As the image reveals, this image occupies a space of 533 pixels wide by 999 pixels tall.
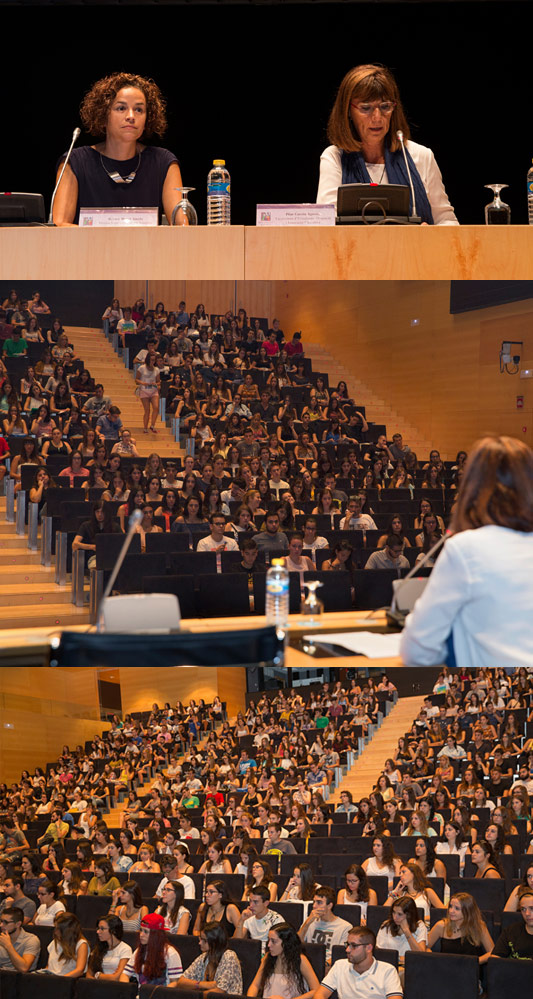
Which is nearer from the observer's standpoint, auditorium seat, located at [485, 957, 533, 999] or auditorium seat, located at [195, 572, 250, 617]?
auditorium seat, located at [195, 572, 250, 617]

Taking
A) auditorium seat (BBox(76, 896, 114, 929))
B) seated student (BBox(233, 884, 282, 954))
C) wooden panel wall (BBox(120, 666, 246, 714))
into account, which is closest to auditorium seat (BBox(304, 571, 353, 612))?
seated student (BBox(233, 884, 282, 954))

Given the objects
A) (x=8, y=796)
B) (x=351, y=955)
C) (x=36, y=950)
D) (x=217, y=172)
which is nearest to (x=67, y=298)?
(x=217, y=172)

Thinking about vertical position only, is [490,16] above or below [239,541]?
above

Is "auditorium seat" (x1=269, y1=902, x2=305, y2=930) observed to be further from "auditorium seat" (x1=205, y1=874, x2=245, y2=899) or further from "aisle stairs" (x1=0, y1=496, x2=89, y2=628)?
"aisle stairs" (x1=0, y1=496, x2=89, y2=628)

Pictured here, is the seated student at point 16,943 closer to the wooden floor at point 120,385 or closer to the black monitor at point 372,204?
the wooden floor at point 120,385

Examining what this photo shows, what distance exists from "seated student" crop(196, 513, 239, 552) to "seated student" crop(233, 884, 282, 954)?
2447mm

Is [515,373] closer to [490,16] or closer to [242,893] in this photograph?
[242,893]

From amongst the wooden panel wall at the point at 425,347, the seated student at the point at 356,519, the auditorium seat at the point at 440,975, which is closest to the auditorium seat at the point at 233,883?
the auditorium seat at the point at 440,975

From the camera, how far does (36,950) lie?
236 inches

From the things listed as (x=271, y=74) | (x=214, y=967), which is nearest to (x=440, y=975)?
(x=214, y=967)

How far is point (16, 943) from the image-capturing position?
6.04 m

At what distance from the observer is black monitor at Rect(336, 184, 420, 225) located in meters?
4.17

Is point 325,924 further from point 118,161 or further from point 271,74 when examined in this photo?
point 271,74

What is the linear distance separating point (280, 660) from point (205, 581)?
3.38 feet
